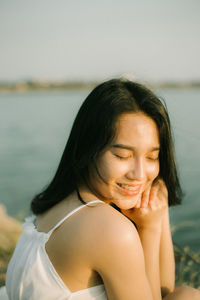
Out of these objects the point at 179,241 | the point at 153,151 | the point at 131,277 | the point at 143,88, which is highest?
the point at 143,88

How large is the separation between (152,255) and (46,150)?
35.6ft

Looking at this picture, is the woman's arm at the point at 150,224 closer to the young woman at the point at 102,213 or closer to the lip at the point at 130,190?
the young woman at the point at 102,213

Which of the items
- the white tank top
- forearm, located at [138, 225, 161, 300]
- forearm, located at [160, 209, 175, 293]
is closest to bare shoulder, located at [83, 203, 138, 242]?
the white tank top

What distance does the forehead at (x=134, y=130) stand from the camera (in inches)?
69.4

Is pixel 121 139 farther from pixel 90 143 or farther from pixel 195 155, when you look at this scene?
pixel 195 155

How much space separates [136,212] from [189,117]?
8.99m

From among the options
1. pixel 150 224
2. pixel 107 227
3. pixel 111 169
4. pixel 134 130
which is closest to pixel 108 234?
pixel 107 227

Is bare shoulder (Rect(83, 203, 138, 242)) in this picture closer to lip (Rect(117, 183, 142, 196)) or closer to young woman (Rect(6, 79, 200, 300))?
young woman (Rect(6, 79, 200, 300))

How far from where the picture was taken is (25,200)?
877 centimetres

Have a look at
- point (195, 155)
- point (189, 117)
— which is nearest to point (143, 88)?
point (195, 155)

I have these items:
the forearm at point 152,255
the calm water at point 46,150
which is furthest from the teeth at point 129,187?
the calm water at point 46,150

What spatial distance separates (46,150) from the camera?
12.6 metres

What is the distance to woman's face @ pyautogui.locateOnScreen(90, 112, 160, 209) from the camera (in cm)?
177

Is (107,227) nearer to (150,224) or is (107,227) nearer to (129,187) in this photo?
(129,187)
